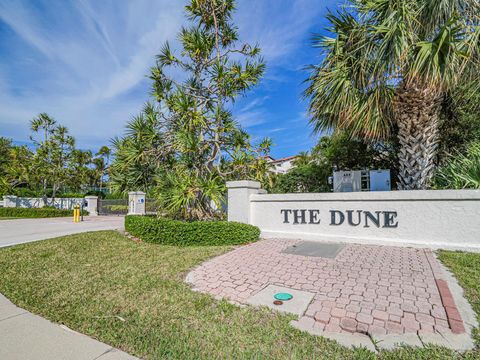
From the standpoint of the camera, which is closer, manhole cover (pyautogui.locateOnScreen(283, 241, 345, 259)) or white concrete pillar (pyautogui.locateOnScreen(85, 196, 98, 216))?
manhole cover (pyautogui.locateOnScreen(283, 241, 345, 259))

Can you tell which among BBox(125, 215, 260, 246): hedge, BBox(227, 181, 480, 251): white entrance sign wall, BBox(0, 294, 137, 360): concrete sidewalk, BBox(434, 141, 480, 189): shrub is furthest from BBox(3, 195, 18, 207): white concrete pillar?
BBox(434, 141, 480, 189): shrub

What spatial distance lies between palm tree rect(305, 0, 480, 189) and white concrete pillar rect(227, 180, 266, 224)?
340 centimetres

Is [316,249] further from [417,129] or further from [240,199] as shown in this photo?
[417,129]

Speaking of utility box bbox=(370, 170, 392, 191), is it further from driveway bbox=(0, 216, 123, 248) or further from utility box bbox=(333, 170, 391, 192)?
driveway bbox=(0, 216, 123, 248)

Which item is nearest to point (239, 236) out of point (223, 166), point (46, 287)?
point (223, 166)

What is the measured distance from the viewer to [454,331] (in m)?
2.53

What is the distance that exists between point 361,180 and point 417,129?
A: 4.54m

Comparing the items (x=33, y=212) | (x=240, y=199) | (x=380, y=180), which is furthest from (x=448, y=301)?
→ (x=33, y=212)

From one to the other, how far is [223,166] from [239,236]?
3.50 meters

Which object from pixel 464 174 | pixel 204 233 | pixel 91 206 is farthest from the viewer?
pixel 91 206

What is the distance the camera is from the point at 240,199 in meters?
8.10

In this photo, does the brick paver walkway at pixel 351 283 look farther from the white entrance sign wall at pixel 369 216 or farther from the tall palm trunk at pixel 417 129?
the tall palm trunk at pixel 417 129

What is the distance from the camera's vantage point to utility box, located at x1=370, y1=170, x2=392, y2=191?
33.1 feet

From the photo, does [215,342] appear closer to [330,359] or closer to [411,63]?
[330,359]
